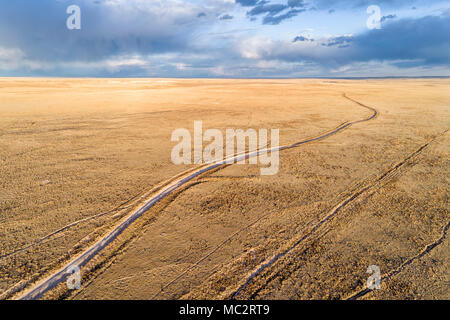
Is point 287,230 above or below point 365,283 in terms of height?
above

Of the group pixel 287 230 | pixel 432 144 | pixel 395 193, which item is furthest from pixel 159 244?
pixel 432 144

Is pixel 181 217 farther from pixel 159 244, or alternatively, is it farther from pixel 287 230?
pixel 287 230

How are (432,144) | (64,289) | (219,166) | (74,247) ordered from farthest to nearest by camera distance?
(432,144), (219,166), (74,247), (64,289)
